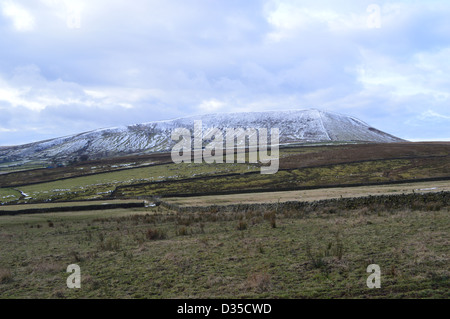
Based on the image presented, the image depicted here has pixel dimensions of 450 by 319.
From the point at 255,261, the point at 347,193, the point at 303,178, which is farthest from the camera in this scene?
the point at 303,178

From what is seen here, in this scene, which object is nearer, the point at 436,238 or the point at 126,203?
the point at 436,238

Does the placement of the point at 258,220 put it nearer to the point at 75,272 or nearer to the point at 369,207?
the point at 369,207

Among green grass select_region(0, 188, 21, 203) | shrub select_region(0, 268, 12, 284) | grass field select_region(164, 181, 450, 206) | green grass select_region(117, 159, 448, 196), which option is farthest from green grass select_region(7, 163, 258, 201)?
shrub select_region(0, 268, 12, 284)

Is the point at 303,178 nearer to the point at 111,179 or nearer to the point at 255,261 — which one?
the point at 111,179

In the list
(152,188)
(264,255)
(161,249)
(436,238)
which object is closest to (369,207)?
(436,238)

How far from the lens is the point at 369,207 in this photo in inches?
835

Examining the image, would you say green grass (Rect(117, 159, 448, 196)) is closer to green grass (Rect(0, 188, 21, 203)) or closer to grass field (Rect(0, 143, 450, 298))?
green grass (Rect(0, 188, 21, 203))

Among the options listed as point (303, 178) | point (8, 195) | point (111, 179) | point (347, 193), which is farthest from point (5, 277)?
point (111, 179)

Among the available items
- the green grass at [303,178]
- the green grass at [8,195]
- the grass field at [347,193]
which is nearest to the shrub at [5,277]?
the grass field at [347,193]

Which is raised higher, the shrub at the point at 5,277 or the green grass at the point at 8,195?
the shrub at the point at 5,277

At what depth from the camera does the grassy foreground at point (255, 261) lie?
27.3ft

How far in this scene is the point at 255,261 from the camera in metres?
11.0

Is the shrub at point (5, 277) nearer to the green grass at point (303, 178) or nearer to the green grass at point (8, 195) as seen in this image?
the green grass at point (303, 178)
